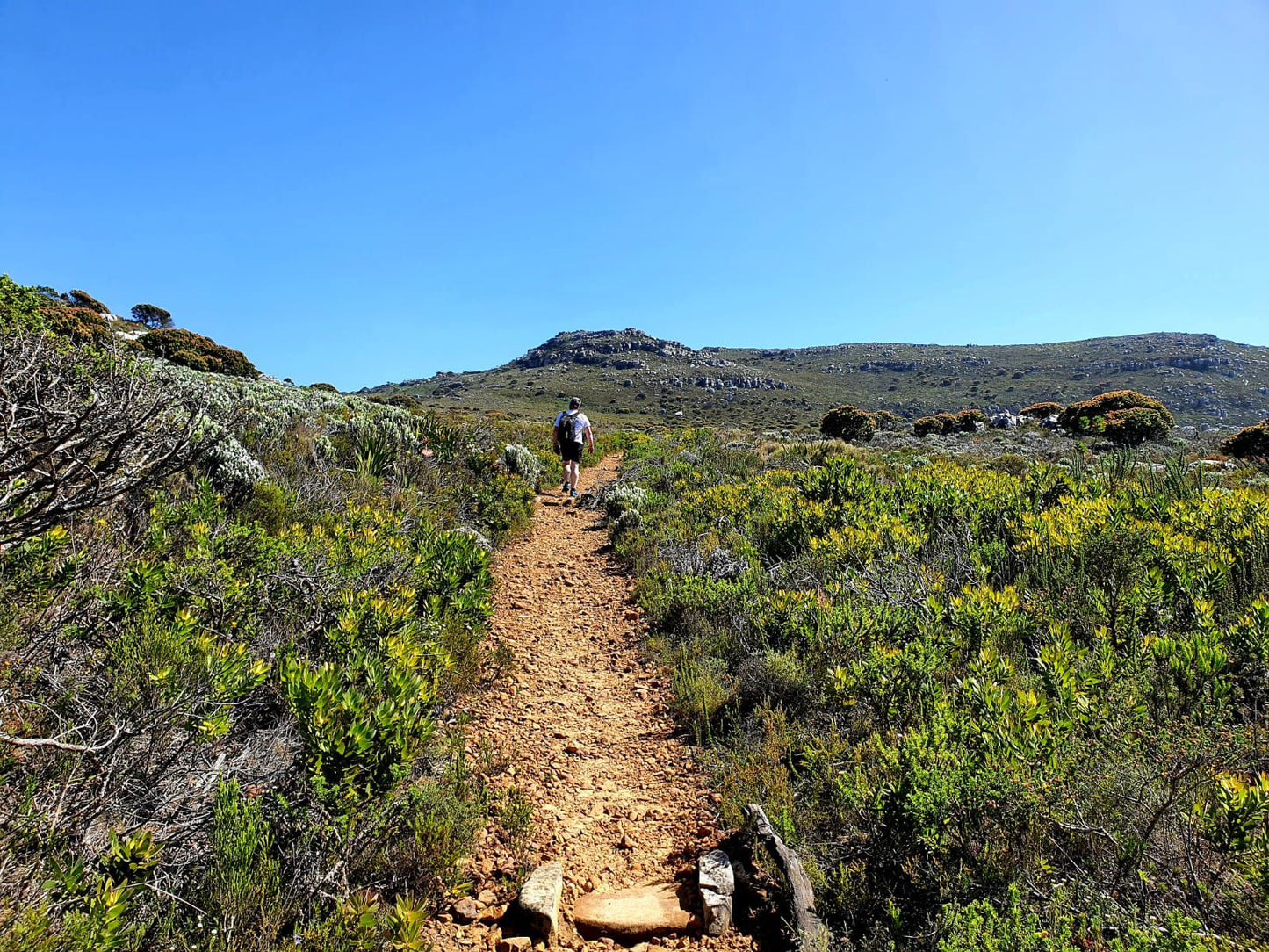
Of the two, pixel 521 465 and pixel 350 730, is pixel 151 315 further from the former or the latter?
pixel 350 730

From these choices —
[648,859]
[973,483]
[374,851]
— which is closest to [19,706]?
[374,851]

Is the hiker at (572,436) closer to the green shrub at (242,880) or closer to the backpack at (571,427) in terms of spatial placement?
the backpack at (571,427)

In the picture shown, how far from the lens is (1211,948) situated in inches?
70.9

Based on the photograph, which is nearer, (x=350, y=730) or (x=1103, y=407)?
(x=350, y=730)

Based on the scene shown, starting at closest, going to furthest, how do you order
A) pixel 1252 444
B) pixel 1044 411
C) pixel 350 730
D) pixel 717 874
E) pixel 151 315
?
pixel 350 730, pixel 717 874, pixel 1252 444, pixel 1044 411, pixel 151 315

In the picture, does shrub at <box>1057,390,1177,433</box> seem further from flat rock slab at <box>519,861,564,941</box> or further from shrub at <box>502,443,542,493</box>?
flat rock slab at <box>519,861,564,941</box>

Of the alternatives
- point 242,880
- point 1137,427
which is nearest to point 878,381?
point 1137,427

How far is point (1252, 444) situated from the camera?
14156 mm

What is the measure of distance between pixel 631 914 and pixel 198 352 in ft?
73.7

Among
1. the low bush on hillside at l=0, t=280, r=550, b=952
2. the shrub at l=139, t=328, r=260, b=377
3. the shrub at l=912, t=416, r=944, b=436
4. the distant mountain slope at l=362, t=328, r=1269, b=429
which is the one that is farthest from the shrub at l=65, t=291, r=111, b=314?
the shrub at l=912, t=416, r=944, b=436

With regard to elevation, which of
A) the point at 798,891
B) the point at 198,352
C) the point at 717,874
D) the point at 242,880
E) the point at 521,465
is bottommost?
the point at 717,874

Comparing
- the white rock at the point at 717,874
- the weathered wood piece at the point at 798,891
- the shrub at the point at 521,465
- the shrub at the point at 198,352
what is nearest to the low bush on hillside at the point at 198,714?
the white rock at the point at 717,874

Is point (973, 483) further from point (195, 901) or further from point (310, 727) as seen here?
point (195, 901)

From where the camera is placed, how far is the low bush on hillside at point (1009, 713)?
223cm
